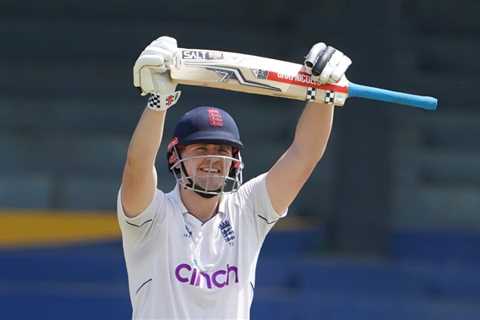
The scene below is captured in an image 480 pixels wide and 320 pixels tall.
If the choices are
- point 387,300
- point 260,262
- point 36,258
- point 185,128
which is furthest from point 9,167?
point 185,128

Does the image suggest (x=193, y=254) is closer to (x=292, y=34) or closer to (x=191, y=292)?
(x=191, y=292)

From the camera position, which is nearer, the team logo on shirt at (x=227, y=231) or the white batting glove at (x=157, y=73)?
the white batting glove at (x=157, y=73)

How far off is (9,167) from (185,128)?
5562mm

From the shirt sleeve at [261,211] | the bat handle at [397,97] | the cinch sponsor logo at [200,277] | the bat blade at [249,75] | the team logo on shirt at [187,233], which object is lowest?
the cinch sponsor logo at [200,277]

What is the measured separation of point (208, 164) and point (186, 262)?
0.25 m

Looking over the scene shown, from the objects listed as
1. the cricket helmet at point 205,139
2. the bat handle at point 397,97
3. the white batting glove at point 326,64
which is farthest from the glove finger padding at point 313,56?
the cricket helmet at point 205,139

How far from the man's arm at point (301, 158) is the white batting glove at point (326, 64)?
178 millimetres

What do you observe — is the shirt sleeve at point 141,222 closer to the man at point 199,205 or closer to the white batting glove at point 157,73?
the man at point 199,205

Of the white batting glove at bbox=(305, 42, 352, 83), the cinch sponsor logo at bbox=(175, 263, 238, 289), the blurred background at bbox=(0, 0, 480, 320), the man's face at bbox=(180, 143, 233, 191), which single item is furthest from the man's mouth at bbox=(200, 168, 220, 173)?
the blurred background at bbox=(0, 0, 480, 320)

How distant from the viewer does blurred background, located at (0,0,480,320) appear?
5.82m

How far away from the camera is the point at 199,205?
285 centimetres

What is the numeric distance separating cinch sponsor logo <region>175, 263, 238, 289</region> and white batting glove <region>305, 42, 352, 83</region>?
1.75 ft

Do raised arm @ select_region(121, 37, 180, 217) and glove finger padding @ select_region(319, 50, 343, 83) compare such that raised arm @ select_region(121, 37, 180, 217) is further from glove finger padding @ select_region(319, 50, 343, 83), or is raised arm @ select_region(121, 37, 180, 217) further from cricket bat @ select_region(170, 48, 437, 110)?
glove finger padding @ select_region(319, 50, 343, 83)

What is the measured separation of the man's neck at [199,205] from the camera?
2.84 metres
